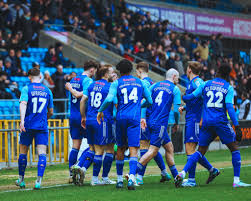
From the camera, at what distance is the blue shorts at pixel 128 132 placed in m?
9.86

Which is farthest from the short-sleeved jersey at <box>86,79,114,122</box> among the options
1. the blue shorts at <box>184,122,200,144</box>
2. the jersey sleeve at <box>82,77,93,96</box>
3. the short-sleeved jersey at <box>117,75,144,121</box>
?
the blue shorts at <box>184,122,200,144</box>

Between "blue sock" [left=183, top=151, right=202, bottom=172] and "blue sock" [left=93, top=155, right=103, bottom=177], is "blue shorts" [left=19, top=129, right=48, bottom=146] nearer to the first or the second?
"blue sock" [left=93, top=155, right=103, bottom=177]

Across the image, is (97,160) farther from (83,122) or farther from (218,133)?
(218,133)

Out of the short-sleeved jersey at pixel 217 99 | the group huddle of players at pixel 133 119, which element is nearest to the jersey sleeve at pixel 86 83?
the group huddle of players at pixel 133 119

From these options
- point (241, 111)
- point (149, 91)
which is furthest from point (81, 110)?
point (241, 111)

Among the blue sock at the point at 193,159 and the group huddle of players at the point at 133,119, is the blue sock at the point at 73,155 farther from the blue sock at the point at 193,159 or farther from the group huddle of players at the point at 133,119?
the blue sock at the point at 193,159

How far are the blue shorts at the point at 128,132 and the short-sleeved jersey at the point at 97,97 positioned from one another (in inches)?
27.8

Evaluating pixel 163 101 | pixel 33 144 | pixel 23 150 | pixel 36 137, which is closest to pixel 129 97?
pixel 163 101

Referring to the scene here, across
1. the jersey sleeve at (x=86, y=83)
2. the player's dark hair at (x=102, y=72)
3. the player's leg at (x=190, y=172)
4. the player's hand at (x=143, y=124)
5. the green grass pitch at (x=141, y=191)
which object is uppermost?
the player's dark hair at (x=102, y=72)

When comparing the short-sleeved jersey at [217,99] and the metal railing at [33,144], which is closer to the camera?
the short-sleeved jersey at [217,99]

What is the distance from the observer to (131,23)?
2798cm

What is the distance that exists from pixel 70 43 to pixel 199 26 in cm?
1354

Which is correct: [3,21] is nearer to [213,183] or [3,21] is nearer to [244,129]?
[244,129]

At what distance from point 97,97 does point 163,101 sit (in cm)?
126
